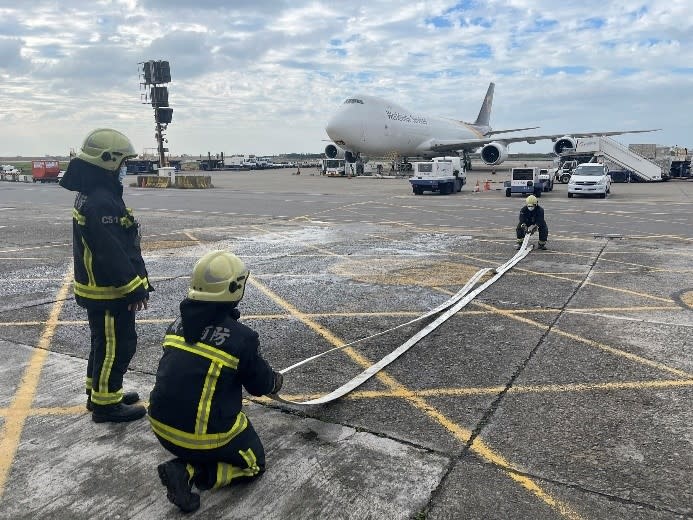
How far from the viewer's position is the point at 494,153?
143ft

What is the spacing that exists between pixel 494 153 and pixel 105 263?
139 ft

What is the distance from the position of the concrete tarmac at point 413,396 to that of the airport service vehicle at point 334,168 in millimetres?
44093

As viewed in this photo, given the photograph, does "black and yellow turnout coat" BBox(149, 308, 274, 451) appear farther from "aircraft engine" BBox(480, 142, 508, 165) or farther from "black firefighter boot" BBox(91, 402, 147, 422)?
"aircraft engine" BBox(480, 142, 508, 165)

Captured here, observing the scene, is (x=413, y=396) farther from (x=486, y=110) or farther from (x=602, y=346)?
(x=486, y=110)

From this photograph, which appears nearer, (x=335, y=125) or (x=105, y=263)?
(x=105, y=263)

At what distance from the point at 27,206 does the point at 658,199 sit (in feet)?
92.6

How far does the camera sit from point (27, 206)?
24844 mm

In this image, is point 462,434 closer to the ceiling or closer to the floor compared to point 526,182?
closer to the floor

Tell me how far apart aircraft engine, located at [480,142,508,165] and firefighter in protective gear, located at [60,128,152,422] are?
41.3 m

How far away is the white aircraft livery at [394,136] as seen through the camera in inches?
1689

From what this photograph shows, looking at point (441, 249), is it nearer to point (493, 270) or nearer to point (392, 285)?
point (493, 270)

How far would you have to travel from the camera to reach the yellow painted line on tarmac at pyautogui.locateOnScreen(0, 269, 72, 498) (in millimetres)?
3871

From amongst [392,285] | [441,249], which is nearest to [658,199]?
[441,249]

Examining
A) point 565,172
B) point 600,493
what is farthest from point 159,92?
point 600,493
